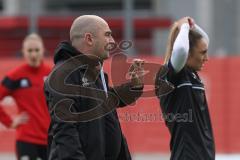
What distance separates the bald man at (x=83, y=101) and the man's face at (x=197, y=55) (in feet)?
3.36

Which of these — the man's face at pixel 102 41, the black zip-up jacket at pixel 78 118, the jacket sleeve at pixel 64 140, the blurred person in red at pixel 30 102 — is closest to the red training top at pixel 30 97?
the blurred person in red at pixel 30 102

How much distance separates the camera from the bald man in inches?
184

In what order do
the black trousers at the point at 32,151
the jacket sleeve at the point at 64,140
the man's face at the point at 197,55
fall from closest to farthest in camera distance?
the jacket sleeve at the point at 64,140, the man's face at the point at 197,55, the black trousers at the point at 32,151

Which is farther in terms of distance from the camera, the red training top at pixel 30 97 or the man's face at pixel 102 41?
the red training top at pixel 30 97

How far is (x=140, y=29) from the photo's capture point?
2872 centimetres

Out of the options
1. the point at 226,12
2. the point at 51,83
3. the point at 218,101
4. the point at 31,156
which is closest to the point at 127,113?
the point at 31,156

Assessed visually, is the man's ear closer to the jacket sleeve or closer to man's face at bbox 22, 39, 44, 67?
the jacket sleeve

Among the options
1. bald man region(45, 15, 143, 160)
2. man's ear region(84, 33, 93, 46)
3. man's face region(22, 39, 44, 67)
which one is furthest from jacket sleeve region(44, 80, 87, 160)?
man's face region(22, 39, 44, 67)

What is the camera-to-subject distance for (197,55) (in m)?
5.94

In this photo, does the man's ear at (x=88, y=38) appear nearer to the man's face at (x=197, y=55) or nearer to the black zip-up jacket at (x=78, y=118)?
the black zip-up jacket at (x=78, y=118)

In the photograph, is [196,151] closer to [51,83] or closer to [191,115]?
[191,115]

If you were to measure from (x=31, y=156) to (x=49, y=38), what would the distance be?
1983 cm

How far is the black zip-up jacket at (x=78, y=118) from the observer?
4633 mm

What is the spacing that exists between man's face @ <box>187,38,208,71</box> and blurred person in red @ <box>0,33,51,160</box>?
10.8 ft
